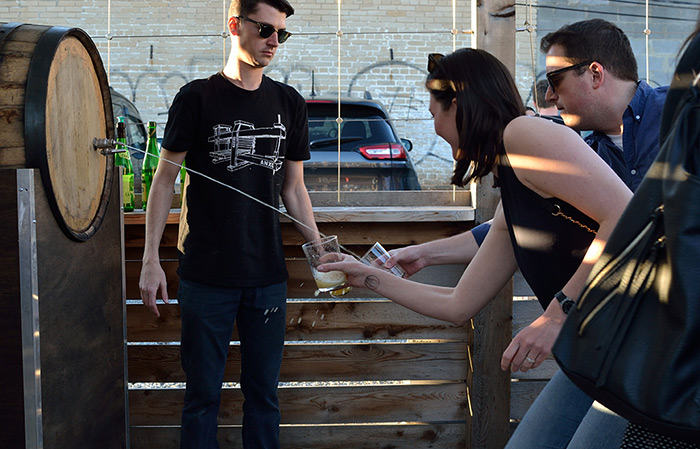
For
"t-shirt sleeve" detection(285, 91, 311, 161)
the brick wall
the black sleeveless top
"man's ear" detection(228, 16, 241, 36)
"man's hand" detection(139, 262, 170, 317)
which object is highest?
the brick wall

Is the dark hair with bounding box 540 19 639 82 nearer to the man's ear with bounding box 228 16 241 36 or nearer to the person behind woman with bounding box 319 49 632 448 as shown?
the person behind woman with bounding box 319 49 632 448

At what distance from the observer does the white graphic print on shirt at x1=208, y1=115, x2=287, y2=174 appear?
261 centimetres

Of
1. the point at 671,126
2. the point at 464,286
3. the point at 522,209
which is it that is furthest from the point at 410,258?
A: the point at 671,126

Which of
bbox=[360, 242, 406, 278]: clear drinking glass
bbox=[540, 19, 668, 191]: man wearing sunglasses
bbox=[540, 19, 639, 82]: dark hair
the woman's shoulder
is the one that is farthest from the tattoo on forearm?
bbox=[540, 19, 639, 82]: dark hair

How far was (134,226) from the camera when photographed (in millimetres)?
3184

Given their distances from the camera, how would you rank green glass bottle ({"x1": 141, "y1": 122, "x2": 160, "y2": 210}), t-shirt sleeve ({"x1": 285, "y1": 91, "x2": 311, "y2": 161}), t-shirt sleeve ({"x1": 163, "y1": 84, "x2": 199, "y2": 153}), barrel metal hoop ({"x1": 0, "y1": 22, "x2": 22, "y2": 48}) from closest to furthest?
barrel metal hoop ({"x1": 0, "y1": 22, "x2": 22, "y2": 48}) < t-shirt sleeve ({"x1": 163, "y1": 84, "x2": 199, "y2": 153}) < t-shirt sleeve ({"x1": 285, "y1": 91, "x2": 311, "y2": 161}) < green glass bottle ({"x1": 141, "y1": 122, "x2": 160, "y2": 210})

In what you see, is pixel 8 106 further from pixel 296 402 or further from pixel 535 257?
pixel 296 402

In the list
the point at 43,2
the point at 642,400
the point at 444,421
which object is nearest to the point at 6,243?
the point at 642,400

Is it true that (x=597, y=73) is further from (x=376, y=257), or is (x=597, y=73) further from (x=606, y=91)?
(x=376, y=257)

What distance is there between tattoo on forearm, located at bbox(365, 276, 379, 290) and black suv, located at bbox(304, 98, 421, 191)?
1.43 meters

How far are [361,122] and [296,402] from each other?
149 centimetres

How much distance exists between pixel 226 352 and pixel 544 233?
1.41m

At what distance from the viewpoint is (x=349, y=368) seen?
3.29 m

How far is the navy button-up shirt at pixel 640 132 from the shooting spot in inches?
85.0
